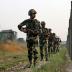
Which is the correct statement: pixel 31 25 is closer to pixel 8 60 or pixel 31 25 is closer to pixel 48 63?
pixel 48 63

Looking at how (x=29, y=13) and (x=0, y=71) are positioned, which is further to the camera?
(x=0, y=71)

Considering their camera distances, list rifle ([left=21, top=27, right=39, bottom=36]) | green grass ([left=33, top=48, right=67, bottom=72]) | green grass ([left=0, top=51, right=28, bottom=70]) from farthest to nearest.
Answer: green grass ([left=0, top=51, right=28, bottom=70]), green grass ([left=33, top=48, right=67, bottom=72]), rifle ([left=21, top=27, right=39, bottom=36])

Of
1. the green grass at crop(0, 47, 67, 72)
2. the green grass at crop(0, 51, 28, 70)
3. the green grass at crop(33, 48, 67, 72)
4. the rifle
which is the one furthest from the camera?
the green grass at crop(0, 51, 28, 70)

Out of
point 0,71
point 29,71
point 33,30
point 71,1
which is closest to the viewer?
point 29,71

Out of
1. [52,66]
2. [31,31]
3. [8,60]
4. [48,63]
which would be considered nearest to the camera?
[31,31]

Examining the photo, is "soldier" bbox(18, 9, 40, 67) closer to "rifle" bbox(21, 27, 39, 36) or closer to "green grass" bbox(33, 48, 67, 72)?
"rifle" bbox(21, 27, 39, 36)

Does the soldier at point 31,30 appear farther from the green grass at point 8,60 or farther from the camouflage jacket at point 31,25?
the green grass at point 8,60

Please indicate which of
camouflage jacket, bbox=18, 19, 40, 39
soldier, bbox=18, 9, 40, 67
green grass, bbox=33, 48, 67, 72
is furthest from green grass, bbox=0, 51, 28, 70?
camouflage jacket, bbox=18, 19, 40, 39

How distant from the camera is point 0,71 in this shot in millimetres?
15508

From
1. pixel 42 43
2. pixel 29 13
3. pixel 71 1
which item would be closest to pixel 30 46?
pixel 29 13

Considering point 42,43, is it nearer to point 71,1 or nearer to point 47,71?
point 47,71

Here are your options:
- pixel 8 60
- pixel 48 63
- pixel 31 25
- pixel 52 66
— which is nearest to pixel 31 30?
pixel 31 25

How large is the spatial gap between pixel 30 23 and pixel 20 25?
359 mm

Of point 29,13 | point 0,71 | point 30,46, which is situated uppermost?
point 29,13
